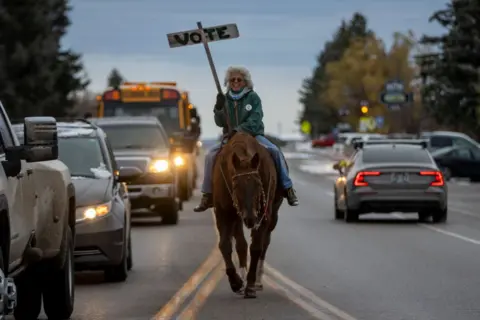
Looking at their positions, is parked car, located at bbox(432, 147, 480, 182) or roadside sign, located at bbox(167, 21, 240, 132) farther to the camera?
parked car, located at bbox(432, 147, 480, 182)

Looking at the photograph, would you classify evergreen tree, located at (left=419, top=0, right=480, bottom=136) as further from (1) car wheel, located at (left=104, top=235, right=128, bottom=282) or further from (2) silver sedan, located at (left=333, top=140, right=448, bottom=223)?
(1) car wheel, located at (left=104, top=235, right=128, bottom=282)

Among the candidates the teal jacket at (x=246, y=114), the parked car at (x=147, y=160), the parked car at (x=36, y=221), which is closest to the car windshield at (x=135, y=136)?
the parked car at (x=147, y=160)

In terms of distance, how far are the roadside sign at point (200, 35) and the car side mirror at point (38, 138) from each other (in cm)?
588

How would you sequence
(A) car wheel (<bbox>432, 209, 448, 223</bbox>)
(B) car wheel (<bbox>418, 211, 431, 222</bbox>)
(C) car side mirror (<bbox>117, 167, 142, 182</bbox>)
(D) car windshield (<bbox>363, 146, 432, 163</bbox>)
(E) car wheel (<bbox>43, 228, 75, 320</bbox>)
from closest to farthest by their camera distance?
(E) car wheel (<bbox>43, 228, 75, 320</bbox>) → (C) car side mirror (<bbox>117, 167, 142, 182</bbox>) → (A) car wheel (<bbox>432, 209, 448, 223</bbox>) → (D) car windshield (<bbox>363, 146, 432, 163</bbox>) → (B) car wheel (<bbox>418, 211, 431, 222</bbox>)

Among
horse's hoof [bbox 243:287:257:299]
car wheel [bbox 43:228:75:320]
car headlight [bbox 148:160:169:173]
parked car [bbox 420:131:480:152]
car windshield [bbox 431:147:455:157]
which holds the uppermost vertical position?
car wheel [bbox 43:228:75:320]

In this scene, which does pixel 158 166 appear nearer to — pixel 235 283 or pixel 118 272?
pixel 118 272

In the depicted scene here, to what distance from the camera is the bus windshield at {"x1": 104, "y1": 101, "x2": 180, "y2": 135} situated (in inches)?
1604

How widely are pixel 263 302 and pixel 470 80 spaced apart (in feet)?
194

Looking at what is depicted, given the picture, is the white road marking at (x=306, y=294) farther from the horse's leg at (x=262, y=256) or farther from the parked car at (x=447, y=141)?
the parked car at (x=447, y=141)

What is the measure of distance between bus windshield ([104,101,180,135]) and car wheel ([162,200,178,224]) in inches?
480

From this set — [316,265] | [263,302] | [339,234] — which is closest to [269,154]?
[263,302]

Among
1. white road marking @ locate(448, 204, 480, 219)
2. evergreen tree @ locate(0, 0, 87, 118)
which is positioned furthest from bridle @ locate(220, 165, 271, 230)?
evergreen tree @ locate(0, 0, 87, 118)

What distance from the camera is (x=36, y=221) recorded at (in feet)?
37.8

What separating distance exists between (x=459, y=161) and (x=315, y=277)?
3670cm
